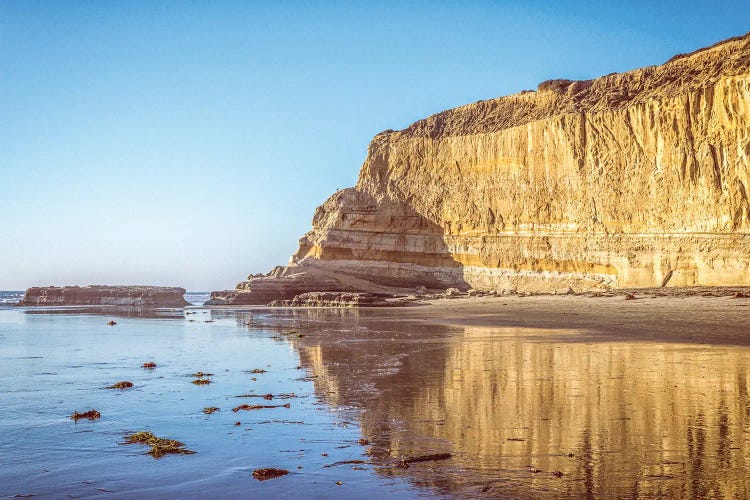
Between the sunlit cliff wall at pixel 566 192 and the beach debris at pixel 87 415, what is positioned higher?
the sunlit cliff wall at pixel 566 192

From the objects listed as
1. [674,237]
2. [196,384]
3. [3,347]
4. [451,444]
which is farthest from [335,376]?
[674,237]

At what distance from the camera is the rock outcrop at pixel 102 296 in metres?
61.9

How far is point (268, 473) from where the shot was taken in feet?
18.5

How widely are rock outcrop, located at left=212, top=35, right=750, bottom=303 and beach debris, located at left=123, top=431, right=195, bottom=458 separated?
1122 inches

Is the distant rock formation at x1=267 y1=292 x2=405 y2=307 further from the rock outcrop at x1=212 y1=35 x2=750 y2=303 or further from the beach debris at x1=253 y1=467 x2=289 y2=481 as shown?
the beach debris at x1=253 y1=467 x2=289 y2=481

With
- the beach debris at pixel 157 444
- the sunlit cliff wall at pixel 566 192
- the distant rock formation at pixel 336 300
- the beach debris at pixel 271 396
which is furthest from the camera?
the distant rock formation at pixel 336 300

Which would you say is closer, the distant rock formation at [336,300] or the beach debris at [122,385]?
the beach debris at [122,385]

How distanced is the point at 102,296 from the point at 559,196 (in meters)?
44.7

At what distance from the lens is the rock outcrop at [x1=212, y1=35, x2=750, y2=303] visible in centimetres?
3175

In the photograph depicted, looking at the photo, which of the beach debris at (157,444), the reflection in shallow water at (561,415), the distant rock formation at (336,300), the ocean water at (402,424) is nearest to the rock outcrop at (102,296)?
the distant rock formation at (336,300)

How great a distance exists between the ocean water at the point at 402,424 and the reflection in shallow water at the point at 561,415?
0.08 ft

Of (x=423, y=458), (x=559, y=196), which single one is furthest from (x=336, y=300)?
(x=423, y=458)

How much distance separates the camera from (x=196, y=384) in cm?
1115

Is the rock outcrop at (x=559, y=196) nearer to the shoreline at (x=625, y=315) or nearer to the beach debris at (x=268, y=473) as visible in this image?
the shoreline at (x=625, y=315)
